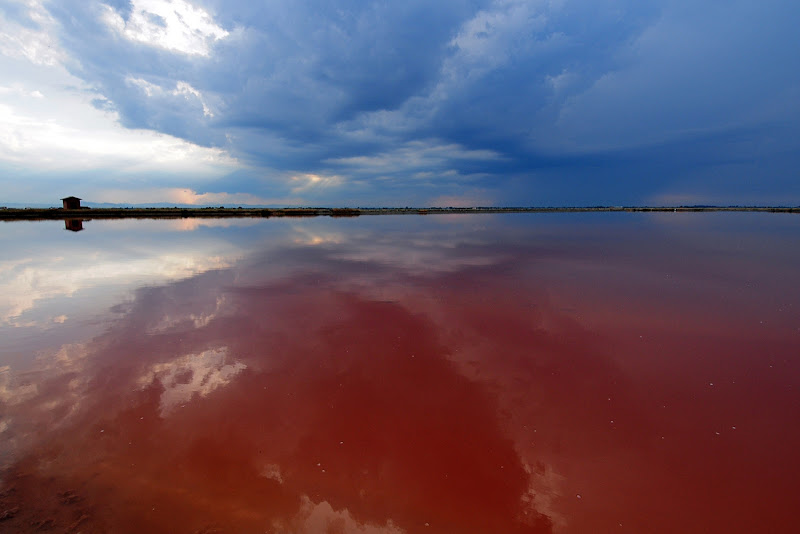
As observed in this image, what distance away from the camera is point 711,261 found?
21375 millimetres

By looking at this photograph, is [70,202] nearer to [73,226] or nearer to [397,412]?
[73,226]

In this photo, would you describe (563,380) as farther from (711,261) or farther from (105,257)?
(105,257)

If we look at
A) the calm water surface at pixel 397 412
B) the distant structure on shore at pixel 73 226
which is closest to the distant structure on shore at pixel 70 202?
the distant structure on shore at pixel 73 226

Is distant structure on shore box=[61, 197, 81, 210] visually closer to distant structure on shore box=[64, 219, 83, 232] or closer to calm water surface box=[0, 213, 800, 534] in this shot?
distant structure on shore box=[64, 219, 83, 232]

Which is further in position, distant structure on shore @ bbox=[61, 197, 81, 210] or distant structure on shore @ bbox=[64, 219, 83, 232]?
distant structure on shore @ bbox=[61, 197, 81, 210]

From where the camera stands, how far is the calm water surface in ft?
13.9

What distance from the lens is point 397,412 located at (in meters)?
6.04

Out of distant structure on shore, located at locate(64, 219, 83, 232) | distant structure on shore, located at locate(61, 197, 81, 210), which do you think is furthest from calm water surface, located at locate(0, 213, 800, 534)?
distant structure on shore, located at locate(61, 197, 81, 210)

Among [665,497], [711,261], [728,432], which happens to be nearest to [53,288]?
[665,497]

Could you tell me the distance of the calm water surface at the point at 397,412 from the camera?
4230 mm

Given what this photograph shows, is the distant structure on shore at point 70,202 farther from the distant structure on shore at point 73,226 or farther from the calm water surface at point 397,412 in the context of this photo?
the calm water surface at point 397,412

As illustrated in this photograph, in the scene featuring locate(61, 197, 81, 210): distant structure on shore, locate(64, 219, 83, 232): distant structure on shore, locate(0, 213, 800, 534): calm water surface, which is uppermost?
locate(61, 197, 81, 210): distant structure on shore

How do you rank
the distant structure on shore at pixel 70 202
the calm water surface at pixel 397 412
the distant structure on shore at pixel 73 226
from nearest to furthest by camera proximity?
the calm water surface at pixel 397 412 < the distant structure on shore at pixel 73 226 < the distant structure on shore at pixel 70 202

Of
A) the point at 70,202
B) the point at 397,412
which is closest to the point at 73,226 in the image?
the point at 70,202
